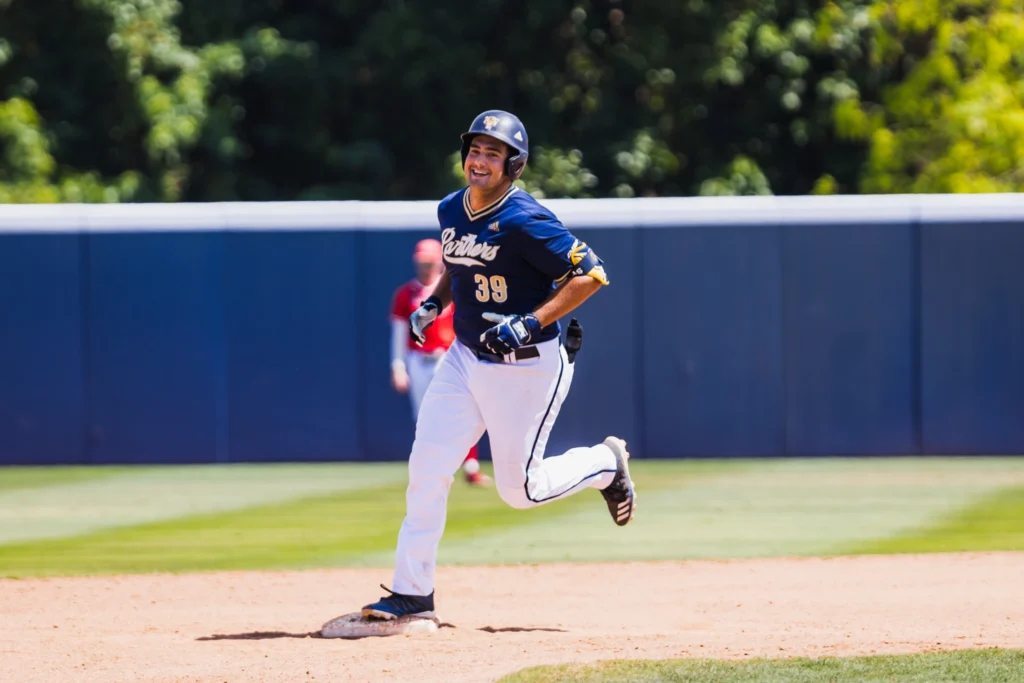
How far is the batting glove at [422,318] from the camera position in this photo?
19.7ft

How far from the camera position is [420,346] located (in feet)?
35.5

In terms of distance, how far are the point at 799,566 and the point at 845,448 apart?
4.92 m

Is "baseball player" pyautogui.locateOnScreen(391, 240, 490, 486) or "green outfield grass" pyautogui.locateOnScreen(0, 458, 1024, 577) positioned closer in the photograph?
"green outfield grass" pyautogui.locateOnScreen(0, 458, 1024, 577)

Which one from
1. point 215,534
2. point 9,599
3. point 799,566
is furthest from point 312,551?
point 799,566

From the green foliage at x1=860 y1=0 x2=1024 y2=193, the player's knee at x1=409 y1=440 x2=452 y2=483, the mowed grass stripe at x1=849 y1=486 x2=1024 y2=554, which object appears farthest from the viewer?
the green foliage at x1=860 y1=0 x2=1024 y2=193

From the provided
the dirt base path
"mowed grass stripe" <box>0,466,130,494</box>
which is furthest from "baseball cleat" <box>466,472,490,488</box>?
the dirt base path

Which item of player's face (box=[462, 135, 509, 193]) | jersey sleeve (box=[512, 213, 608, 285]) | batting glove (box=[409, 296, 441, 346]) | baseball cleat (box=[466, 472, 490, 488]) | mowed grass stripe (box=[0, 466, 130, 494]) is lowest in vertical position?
mowed grass stripe (box=[0, 466, 130, 494])

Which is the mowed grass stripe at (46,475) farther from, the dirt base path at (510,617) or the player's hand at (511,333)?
the player's hand at (511,333)

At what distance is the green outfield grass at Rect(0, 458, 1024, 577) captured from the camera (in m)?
8.20

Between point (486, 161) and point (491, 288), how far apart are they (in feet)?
1.61

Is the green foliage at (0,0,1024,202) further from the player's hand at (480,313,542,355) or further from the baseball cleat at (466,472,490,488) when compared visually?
the player's hand at (480,313,542,355)

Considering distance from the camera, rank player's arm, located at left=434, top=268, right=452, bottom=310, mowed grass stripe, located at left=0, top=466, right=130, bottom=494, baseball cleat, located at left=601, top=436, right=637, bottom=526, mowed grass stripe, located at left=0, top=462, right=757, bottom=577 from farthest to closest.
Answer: mowed grass stripe, located at left=0, top=466, right=130, bottom=494 < mowed grass stripe, located at left=0, top=462, right=757, bottom=577 < baseball cleat, located at left=601, top=436, right=637, bottom=526 < player's arm, located at left=434, top=268, right=452, bottom=310

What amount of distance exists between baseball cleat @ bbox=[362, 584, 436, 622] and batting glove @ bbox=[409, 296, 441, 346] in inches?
40.4

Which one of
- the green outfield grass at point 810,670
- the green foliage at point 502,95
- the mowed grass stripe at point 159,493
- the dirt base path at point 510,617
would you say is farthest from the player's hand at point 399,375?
the green foliage at point 502,95
